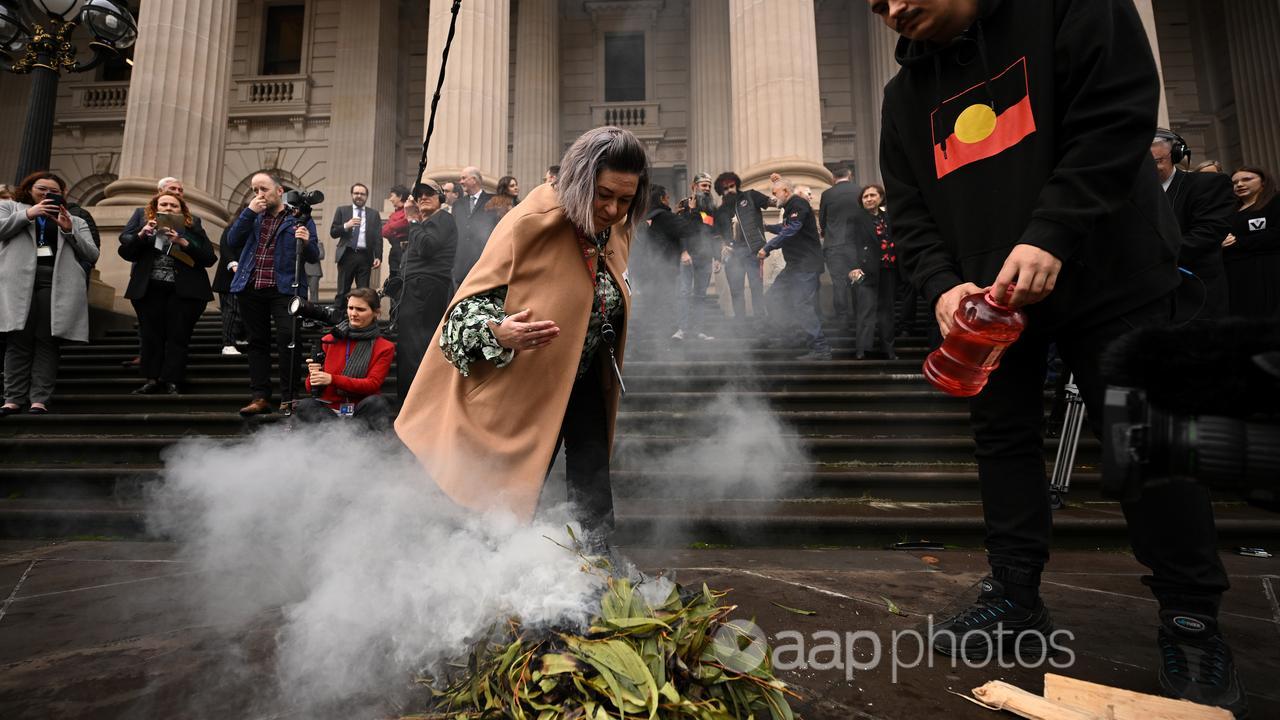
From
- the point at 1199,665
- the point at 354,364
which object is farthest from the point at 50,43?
the point at 1199,665

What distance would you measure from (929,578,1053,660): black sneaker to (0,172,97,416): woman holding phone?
6741mm

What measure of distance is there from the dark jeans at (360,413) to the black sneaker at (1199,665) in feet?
11.3

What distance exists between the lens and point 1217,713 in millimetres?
1379

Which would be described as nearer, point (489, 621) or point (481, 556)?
point (489, 621)

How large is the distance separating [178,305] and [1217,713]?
23.2 ft

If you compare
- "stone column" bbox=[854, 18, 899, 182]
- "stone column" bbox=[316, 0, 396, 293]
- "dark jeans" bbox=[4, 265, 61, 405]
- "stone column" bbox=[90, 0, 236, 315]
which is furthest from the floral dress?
"stone column" bbox=[316, 0, 396, 293]

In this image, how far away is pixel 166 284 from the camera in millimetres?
5754

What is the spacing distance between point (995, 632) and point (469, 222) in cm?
647

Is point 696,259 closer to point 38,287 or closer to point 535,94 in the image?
point 38,287

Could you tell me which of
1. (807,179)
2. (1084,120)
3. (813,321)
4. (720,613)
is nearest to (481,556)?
(720,613)

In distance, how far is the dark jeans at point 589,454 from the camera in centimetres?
209

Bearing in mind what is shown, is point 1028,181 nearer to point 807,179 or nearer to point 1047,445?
point 1047,445

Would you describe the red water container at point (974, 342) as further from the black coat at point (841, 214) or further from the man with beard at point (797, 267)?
the black coat at point (841, 214)

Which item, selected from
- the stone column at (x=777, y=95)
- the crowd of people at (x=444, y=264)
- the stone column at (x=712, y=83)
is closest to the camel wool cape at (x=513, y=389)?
the crowd of people at (x=444, y=264)
